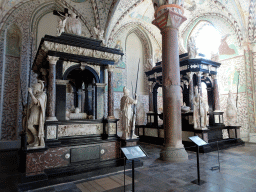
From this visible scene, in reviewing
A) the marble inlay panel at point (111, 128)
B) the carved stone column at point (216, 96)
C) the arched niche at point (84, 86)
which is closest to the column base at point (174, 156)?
the marble inlay panel at point (111, 128)

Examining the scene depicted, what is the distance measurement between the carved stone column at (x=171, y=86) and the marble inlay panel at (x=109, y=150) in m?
1.42

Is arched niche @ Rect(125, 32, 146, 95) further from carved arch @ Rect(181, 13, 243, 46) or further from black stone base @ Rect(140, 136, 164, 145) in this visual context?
black stone base @ Rect(140, 136, 164, 145)

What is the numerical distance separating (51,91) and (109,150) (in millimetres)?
2353

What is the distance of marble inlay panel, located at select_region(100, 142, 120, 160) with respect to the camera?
5301mm

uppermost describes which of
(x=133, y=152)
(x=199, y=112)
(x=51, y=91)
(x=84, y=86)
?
(x=84, y=86)

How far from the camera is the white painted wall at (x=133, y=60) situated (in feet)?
40.4

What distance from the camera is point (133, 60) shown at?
12.6 metres

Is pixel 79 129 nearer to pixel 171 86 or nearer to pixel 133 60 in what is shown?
pixel 171 86

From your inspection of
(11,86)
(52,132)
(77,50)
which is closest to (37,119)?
(52,132)

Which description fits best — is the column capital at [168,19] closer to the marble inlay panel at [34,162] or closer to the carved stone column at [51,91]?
the carved stone column at [51,91]

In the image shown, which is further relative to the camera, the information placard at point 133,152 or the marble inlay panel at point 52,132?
the marble inlay panel at point 52,132

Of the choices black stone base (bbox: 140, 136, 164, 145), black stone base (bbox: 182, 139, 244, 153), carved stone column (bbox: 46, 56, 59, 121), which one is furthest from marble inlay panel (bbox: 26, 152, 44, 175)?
black stone base (bbox: 140, 136, 164, 145)

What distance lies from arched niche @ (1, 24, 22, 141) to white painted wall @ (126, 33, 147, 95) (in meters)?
6.33

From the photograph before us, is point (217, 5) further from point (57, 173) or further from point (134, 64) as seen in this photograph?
point (57, 173)
